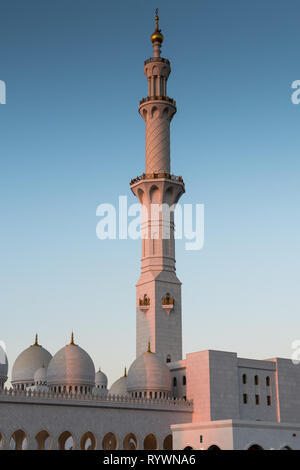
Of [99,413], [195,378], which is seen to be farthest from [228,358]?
[99,413]

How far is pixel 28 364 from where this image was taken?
58.0m

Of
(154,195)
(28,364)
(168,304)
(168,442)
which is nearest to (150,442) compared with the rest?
(168,442)

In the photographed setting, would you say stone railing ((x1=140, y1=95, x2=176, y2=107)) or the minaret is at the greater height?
stone railing ((x1=140, y1=95, x2=176, y2=107))

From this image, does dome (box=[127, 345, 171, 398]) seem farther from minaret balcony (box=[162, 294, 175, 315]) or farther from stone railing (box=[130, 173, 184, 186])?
stone railing (box=[130, 173, 184, 186])

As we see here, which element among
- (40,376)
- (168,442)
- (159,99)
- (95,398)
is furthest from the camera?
(159,99)

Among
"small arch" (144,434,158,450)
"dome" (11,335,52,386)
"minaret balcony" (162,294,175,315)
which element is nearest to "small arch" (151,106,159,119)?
"minaret balcony" (162,294,175,315)

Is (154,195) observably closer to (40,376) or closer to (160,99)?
(160,99)

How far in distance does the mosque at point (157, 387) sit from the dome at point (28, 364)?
0.09 meters

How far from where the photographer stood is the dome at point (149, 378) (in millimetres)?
52344

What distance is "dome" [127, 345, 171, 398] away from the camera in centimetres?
5234

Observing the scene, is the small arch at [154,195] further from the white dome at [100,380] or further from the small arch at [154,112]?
the white dome at [100,380]

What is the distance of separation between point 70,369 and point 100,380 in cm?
2348

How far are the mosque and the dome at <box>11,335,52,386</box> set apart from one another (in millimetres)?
89

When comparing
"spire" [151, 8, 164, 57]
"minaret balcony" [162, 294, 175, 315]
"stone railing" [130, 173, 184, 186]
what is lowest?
"minaret balcony" [162, 294, 175, 315]
